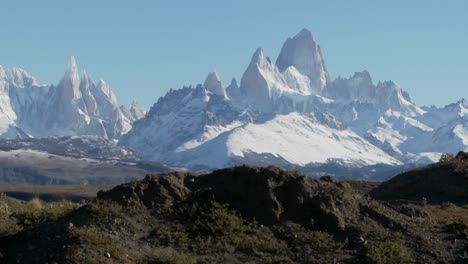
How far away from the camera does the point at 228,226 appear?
21734 millimetres

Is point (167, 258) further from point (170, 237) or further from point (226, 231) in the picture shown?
point (226, 231)

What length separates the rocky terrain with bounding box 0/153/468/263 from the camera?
19.2 m

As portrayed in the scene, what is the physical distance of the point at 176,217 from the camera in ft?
72.8

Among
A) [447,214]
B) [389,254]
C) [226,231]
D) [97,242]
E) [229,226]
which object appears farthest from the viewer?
[447,214]

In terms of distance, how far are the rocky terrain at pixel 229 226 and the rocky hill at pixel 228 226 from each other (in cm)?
3

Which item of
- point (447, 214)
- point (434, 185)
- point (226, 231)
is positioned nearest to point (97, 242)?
point (226, 231)

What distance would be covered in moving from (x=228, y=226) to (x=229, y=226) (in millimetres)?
28

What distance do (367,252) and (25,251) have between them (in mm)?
8835

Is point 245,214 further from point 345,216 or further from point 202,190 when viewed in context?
point 345,216

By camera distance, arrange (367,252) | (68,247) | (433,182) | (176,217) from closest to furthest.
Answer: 1. (68,247)
2. (367,252)
3. (176,217)
4. (433,182)

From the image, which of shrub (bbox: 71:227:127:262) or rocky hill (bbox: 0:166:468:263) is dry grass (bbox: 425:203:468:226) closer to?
rocky hill (bbox: 0:166:468:263)

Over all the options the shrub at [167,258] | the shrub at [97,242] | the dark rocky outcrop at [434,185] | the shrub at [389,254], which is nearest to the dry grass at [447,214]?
the dark rocky outcrop at [434,185]

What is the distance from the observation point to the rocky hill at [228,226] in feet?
62.8

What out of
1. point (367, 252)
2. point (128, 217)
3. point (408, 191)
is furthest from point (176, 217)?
point (408, 191)
